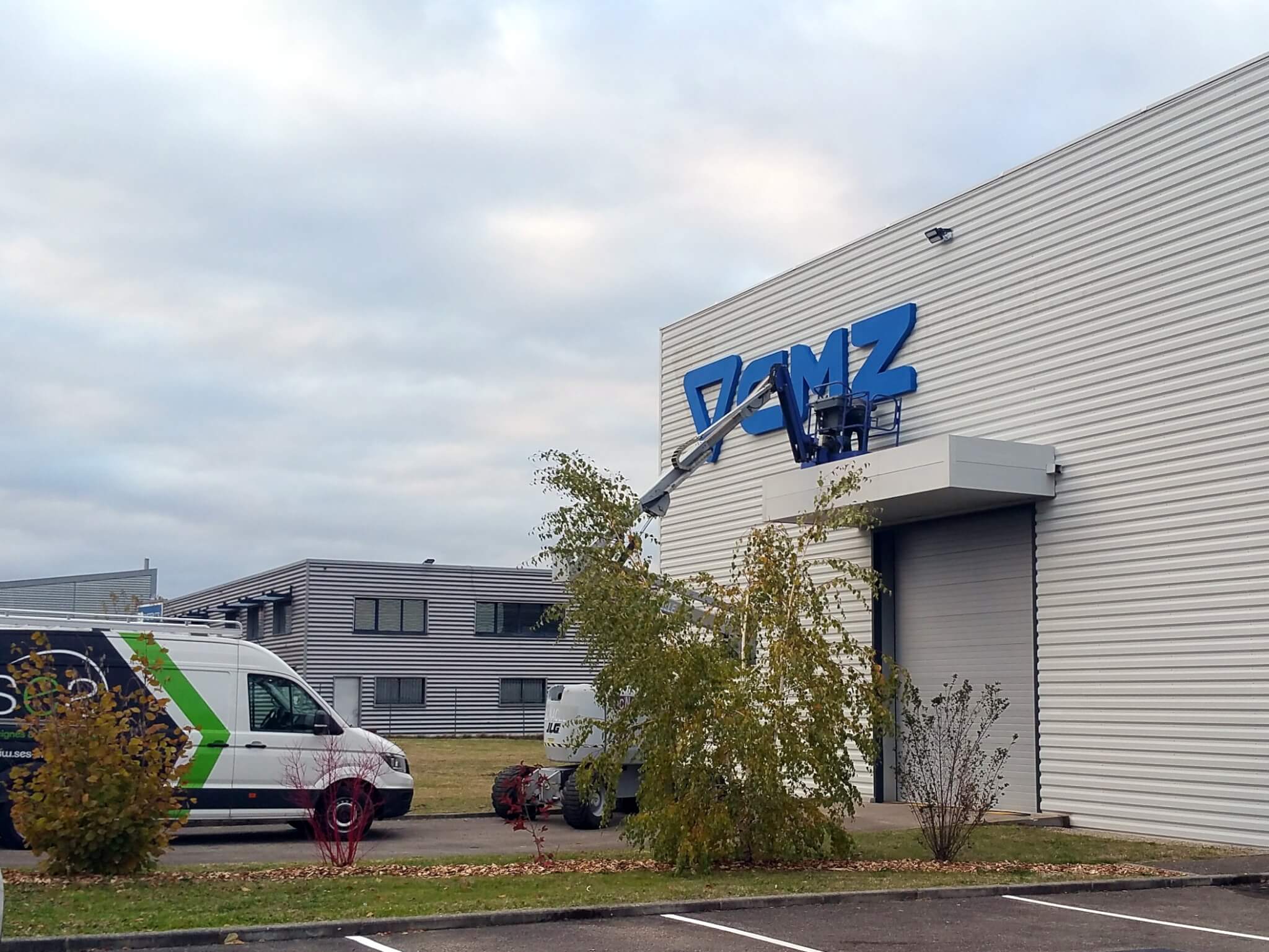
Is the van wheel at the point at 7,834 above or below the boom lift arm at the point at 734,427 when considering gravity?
below

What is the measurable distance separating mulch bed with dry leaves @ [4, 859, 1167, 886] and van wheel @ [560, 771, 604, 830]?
456 centimetres

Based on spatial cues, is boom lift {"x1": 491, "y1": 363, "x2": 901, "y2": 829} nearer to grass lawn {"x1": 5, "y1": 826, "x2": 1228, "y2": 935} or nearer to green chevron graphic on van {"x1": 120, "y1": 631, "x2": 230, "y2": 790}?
green chevron graphic on van {"x1": 120, "y1": 631, "x2": 230, "y2": 790}

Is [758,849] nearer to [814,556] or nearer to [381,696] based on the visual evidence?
[814,556]

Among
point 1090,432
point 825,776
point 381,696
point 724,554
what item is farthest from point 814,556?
point 381,696

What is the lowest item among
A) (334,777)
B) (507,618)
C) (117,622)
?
(334,777)

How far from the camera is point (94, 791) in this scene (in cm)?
1173

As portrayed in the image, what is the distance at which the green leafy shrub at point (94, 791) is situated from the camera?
11.6m

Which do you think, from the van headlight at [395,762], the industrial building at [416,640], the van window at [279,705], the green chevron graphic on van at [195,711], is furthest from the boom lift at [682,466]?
the industrial building at [416,640]

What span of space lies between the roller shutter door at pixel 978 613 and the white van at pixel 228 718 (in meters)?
8.18

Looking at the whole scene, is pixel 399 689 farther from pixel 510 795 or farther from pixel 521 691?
pixel 510 795

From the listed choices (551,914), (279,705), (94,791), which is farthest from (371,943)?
(279,705)

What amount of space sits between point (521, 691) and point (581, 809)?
33066 millimetres

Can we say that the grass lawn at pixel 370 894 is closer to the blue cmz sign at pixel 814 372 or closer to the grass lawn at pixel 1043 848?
the grass lawn at pixel 1043 848

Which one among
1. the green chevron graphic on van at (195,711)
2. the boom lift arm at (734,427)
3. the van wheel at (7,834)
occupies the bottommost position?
the van wheel at (7,834)
